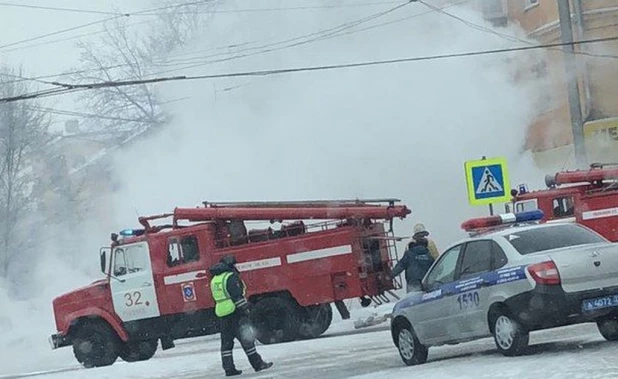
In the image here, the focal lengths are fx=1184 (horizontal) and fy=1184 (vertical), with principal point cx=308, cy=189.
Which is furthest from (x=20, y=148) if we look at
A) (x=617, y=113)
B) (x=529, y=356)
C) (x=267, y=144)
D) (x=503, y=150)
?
(x=529, y=356)

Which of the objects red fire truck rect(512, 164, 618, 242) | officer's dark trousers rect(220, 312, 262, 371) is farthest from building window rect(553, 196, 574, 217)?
officer's dark trousers rect(220, 312, 262, 371)

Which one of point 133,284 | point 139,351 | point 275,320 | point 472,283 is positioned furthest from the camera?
point 139,351

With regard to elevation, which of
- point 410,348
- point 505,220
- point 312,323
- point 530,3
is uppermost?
point 530,3

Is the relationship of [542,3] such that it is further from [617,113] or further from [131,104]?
[131,104]

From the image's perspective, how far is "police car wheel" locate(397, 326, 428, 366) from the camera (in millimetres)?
13930

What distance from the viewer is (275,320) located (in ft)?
68.5

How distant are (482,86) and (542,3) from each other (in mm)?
3089

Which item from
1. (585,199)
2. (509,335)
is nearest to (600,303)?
(509,335)

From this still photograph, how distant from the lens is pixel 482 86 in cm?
2939

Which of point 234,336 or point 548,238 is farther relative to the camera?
point 234,336

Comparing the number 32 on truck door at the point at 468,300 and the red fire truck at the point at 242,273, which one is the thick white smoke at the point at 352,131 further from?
the number 32 on truck door at the point at 468,300

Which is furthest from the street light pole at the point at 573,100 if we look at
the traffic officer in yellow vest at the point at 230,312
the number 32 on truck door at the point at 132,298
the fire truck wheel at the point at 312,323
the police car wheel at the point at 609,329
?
the police car wheel at the point at 609,329

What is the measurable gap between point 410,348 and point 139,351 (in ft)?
28.6

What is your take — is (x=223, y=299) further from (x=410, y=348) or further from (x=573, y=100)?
(x=573, y=100)
